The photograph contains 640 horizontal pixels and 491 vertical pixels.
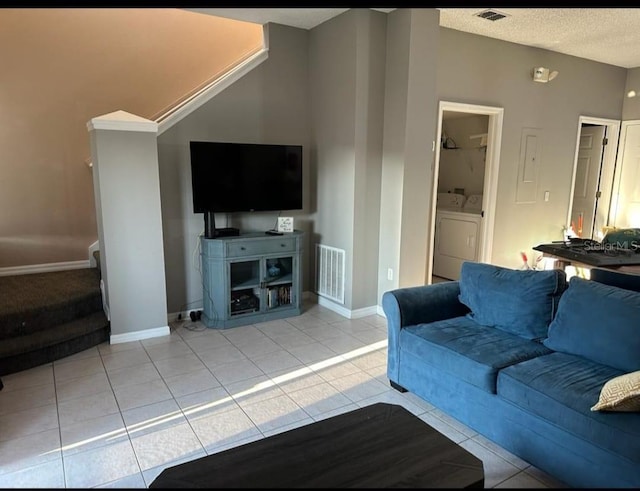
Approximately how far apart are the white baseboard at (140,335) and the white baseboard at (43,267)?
4.99 feet

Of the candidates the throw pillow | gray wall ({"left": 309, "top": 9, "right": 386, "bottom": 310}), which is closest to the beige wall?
gray wall ({"left": 309, "top": 9, "right": 386, "bottom": 310})

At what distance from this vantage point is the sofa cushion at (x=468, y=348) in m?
2.28

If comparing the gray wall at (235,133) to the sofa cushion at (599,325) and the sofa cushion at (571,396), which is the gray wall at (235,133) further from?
the sofa cushion at (571,396)

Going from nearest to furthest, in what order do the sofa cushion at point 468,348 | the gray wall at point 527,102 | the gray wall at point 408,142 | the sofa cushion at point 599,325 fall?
the sofa cushion at point 599,325 → the sofa cushion at point 468,348 → the gray wall at point 408,142 → the gray wall at point 527,102

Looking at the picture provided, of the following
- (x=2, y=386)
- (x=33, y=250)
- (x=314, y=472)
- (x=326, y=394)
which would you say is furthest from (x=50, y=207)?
(x=314, y=472)

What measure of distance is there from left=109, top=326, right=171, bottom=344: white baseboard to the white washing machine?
11.5ft

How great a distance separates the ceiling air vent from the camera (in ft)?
12.8

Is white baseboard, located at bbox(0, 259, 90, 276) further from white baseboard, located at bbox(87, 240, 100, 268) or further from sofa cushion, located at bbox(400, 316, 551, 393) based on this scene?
sofa cushion, located at bbox(400, 316, 551, 393)

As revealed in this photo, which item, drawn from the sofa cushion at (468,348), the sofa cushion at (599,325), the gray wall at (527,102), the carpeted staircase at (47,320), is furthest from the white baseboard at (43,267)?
the sofa cushion at (599,325)

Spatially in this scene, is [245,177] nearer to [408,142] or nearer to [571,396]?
[408,142]

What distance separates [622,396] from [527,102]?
4268 millimetres

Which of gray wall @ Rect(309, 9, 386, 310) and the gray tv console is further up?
gray wall @ Rect(309, 9, 386, 310)

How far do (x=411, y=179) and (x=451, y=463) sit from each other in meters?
2.80

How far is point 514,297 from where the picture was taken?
8.64 ft
